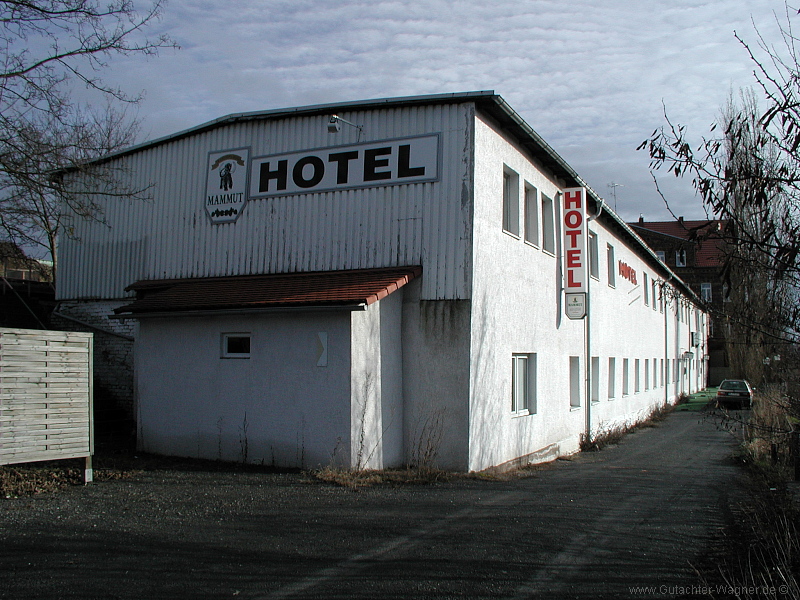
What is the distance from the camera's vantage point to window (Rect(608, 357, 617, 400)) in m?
22.4

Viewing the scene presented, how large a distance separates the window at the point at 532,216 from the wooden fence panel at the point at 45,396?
369 inches

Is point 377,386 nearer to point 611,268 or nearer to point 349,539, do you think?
point 349,539

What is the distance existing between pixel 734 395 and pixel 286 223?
27.0 metres

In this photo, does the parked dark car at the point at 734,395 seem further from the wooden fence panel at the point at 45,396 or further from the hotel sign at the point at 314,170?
the wooden fence panel at the point at 45,396

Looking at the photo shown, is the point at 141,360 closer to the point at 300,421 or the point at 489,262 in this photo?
the point at 300,421

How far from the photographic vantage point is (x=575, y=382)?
60.8ft

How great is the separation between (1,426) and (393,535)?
5100mm

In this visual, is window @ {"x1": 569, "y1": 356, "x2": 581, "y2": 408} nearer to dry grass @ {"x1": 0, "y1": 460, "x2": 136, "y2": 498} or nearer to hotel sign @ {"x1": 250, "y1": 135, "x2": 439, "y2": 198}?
hotel sign @ {"x1": 250, "y1": 135, "x2": 439, "y2": 198}

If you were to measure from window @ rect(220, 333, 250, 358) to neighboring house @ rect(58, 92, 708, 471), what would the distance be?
0.04 meters

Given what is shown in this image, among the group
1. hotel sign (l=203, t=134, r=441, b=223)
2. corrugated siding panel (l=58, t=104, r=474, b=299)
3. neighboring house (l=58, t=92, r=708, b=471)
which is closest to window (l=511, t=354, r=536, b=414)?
neighboring house (l=58, t=92, r=708, b=471)

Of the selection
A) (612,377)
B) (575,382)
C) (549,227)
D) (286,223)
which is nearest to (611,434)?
(575,382)

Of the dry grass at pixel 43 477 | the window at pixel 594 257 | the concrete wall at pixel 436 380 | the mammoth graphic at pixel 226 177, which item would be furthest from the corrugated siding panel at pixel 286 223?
the window at pixel 594 257

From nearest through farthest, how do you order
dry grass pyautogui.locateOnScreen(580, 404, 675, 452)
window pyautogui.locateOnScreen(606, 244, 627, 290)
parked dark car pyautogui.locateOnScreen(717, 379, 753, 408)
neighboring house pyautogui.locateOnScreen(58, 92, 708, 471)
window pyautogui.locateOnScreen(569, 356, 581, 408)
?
1. neighboring house pyautogui.locateOnScreen(58, 92, 708, 471)
2. dry grass pyautogui.locateOnScreen(580, 404, 675, 452)
3. window pyautogui.locateOnScreen(569, 356, 581, 408)
4. window pyautogui.locateOnScreen(606, 244, 627, 290)
5. parked dark car pyautogui.locateOnScreen(717, 379, 753, 408)

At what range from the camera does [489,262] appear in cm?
1262
